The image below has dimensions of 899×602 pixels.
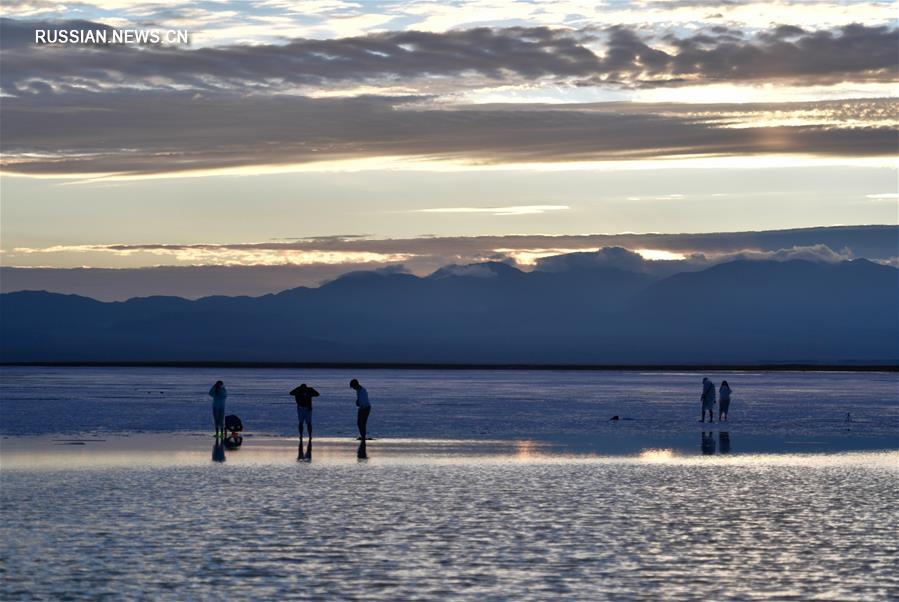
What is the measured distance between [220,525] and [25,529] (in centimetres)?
288

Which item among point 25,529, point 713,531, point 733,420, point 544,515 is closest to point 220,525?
point 25,529

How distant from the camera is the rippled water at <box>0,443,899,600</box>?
15.6 meters

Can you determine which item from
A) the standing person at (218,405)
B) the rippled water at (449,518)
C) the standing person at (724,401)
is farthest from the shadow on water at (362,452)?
the standing person at (724,401)

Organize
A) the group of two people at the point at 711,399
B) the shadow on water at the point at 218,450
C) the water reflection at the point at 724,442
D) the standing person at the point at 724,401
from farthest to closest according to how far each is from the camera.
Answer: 1. the standing person at the point at 724,401
2. the group of two people at the point at 711,399
3. the water reflection at the point at 724,442
4. the shadow on water at the point at 218,450

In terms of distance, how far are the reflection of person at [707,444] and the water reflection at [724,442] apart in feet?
0.78

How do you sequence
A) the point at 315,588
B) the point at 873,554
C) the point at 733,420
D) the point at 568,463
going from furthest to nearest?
the point at 733,420 < the point at 568,463 < the point at 873,554 < the point at 315,588

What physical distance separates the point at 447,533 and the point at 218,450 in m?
17.6

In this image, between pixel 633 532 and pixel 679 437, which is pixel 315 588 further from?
pixel 679 437

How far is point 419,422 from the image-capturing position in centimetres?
5244

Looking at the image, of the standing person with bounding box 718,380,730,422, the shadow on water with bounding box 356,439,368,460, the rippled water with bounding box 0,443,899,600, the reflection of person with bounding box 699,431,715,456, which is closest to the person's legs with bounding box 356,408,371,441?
the shadow on water with bounding box 356,439,368,460

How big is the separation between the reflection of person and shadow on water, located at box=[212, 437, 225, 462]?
13.2 meters

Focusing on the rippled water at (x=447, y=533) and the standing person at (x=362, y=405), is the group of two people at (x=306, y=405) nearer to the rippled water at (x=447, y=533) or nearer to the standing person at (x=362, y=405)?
the standing person at (x=362, y=405)

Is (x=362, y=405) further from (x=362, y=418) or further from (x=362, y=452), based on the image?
(x=362, y=452)

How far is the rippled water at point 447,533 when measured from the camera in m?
15.6
